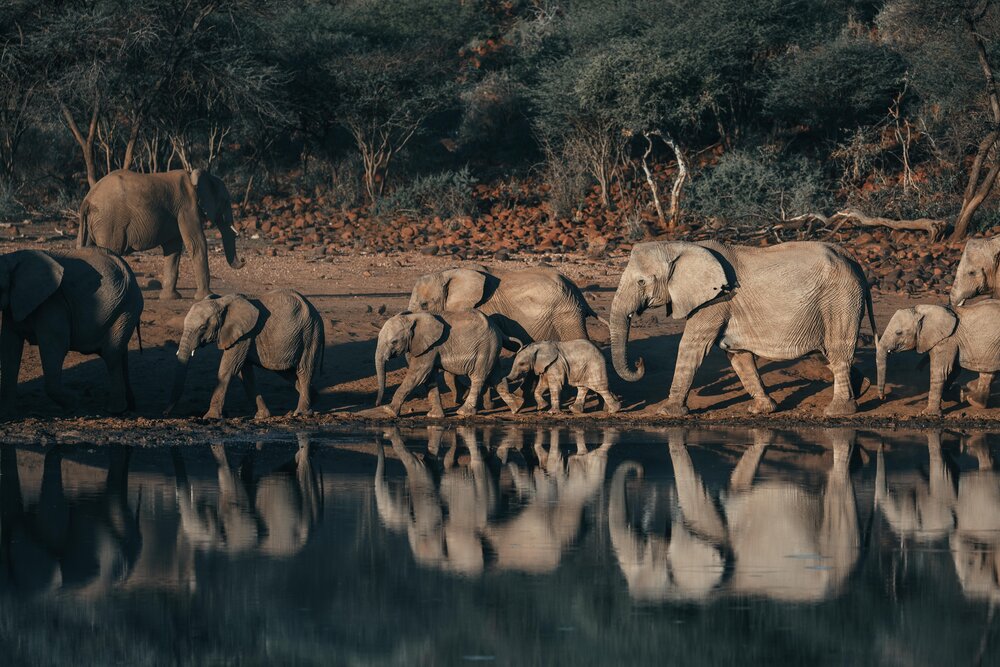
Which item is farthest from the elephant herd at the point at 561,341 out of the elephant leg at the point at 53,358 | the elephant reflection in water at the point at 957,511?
the elephant reflection in water at the point at 957,511

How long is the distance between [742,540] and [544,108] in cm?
2121

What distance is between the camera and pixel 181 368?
1254cm

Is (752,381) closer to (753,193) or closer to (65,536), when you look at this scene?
(65,536)

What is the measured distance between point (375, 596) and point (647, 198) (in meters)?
20.1

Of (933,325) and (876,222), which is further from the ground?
(876,222)

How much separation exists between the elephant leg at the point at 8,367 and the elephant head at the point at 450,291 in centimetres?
339

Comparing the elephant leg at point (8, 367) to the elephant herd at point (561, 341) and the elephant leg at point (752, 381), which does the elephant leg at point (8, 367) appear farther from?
the elephant leg at point (752, 381)

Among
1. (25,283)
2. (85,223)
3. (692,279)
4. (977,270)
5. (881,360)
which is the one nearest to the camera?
(25,283)

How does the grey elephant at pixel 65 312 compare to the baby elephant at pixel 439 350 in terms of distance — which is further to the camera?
the baby elephant at pixel 439 350

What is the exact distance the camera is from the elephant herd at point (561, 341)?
1262 cm

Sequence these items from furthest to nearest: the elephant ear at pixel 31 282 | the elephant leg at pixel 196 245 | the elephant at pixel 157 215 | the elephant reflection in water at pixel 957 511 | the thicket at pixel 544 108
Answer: the thicket at pixel 544 108 → the elephant leg at pixel 196 245 → the elephant at pixel 157 215 → the elephant ear at pixel 31 282 → the elephant reflection in water at pixel 957 511

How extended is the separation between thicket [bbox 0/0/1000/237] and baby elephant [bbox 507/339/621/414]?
34.7 feet

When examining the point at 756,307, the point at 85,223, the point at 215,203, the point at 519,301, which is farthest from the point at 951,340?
the point at 85,223

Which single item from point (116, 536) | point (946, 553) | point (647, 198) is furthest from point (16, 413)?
point (647, 198)
